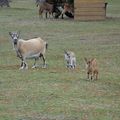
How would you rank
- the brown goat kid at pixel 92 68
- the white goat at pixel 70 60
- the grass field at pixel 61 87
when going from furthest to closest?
the white goat at pixel 70 60 < the brown goat kid at pixel 92 68 < the grass field at pixel 61 87

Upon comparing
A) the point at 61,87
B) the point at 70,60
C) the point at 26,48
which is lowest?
the point at 70,60

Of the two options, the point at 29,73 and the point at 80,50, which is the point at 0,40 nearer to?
the point at 80,50

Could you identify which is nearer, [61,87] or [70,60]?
[61,87]

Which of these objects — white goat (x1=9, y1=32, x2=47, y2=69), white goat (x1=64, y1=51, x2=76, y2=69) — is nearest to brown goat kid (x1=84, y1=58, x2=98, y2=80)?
white goat (x1=64, y1=51, x2=76, y2=69)

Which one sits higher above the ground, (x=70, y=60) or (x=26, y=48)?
(x=26, y=48)

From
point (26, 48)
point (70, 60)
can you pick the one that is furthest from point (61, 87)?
point (26, 48)

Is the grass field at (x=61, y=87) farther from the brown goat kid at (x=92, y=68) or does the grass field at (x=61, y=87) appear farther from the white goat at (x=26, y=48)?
the white goat at (x=26, y=48)

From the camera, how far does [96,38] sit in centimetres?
2789

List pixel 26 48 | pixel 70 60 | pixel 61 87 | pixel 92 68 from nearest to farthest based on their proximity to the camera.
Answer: pixel 61 87 → pixel 92 68 → pixel 70 60 → pixel 26 48

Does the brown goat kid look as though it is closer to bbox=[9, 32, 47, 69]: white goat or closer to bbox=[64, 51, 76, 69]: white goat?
bbox=[64, 51, 76, 69]: white goat

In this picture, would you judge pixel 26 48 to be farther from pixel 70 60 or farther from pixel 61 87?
pixel 61 87

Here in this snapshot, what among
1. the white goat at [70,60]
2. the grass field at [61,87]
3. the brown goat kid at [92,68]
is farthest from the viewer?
the white goat at [70,60]

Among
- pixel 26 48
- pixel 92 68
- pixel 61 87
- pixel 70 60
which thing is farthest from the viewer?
pixel 26 48

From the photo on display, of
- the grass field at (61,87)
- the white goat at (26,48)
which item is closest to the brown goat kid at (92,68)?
the grass field at (61,87)
